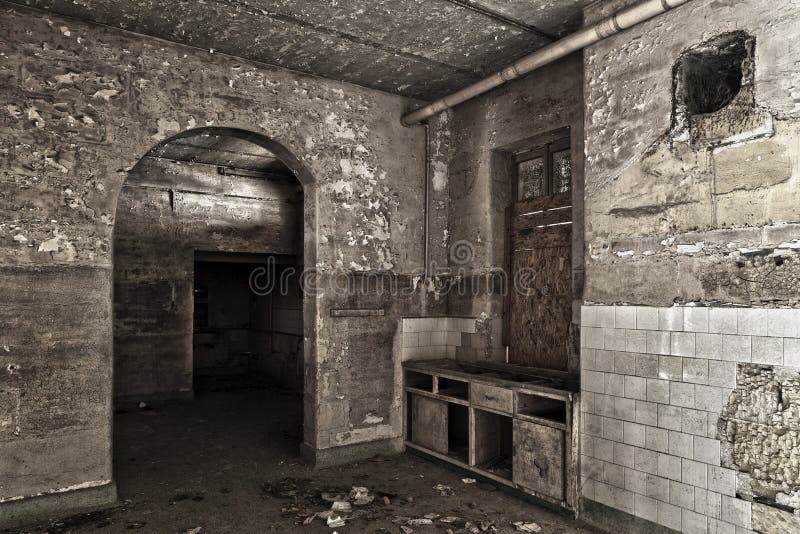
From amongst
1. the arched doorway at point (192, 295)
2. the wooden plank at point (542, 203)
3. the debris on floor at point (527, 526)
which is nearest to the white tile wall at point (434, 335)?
the wooden plank at point (542, 203)

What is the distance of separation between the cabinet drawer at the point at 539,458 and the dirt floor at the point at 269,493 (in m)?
0.17

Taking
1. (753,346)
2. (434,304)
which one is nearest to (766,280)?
(753,346)

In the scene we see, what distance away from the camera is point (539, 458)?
381cm

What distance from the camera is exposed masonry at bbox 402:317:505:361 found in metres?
5.05

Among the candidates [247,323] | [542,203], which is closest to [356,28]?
[542,203]

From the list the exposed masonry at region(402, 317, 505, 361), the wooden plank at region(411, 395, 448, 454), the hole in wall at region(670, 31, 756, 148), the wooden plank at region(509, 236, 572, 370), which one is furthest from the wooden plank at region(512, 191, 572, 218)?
the wooden plank at region(411, 395, 448, 454)

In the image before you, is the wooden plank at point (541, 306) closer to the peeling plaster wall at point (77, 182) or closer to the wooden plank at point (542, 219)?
the wooden plank at point (542, 219)

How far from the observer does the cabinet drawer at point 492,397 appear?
4.03 m

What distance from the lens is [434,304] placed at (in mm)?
5422

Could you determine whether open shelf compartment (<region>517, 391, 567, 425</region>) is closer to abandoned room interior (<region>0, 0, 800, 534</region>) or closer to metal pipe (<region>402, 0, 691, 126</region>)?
abandoned room interior (<region>0, 0, 800, 534</region>)

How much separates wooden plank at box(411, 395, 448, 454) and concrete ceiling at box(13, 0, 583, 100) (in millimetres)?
2950

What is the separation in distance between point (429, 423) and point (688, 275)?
2.64m

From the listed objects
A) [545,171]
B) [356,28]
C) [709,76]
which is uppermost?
[356,28]

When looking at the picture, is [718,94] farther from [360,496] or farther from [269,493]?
[269,493]
